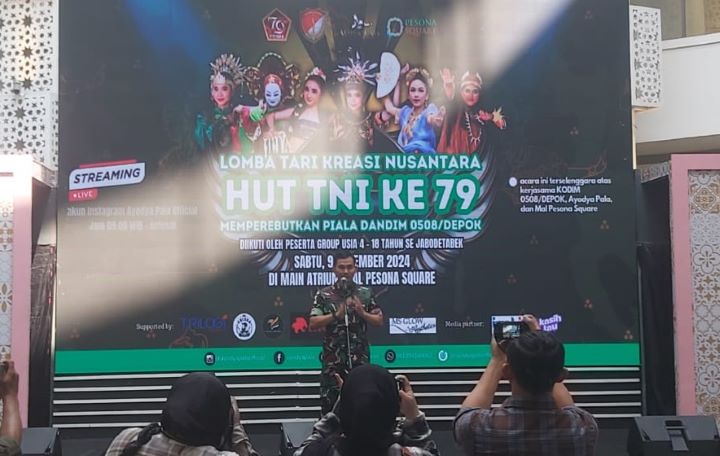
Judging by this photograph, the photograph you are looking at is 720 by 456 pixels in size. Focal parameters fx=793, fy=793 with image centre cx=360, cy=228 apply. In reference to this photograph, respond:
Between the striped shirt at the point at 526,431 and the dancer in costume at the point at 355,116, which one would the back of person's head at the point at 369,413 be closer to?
the striped shirt at the point at 526,431

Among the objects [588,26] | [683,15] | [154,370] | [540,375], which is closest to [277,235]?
[154,370]

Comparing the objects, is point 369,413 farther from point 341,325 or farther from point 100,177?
point 100,177

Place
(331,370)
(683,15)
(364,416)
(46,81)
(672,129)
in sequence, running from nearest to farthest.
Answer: (364,416)
(331,370)
(46,81)
(672,129)
(683,15)

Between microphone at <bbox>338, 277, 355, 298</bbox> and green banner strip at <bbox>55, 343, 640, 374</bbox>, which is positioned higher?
microphone at <bbox>338, 277, 355, 298</bbox>

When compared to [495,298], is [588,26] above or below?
above

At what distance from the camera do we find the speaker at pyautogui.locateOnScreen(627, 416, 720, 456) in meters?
4.54

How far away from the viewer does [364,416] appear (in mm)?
2031

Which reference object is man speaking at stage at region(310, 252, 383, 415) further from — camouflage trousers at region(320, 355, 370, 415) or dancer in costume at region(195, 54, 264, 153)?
dancer in costume at region(195, 54, 264, 153)

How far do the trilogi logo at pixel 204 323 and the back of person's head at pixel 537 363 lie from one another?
13.8 ft

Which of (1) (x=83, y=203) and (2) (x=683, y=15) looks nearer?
(1) (x=83, y=203)

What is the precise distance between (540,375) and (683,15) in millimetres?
8340

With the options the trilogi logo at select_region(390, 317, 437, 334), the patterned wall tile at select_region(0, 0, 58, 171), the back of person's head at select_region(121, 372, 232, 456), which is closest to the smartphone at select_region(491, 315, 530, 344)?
the back of person's head at select_region(121, 372, 232, 456)

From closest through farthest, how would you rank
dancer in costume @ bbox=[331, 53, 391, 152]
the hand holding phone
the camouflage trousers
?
1. the hand holding phone
2. the camouflage trousers
3. dancer in costume @ bbox=[331, 53, 391, 152]

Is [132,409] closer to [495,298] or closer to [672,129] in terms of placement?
[495,298]
